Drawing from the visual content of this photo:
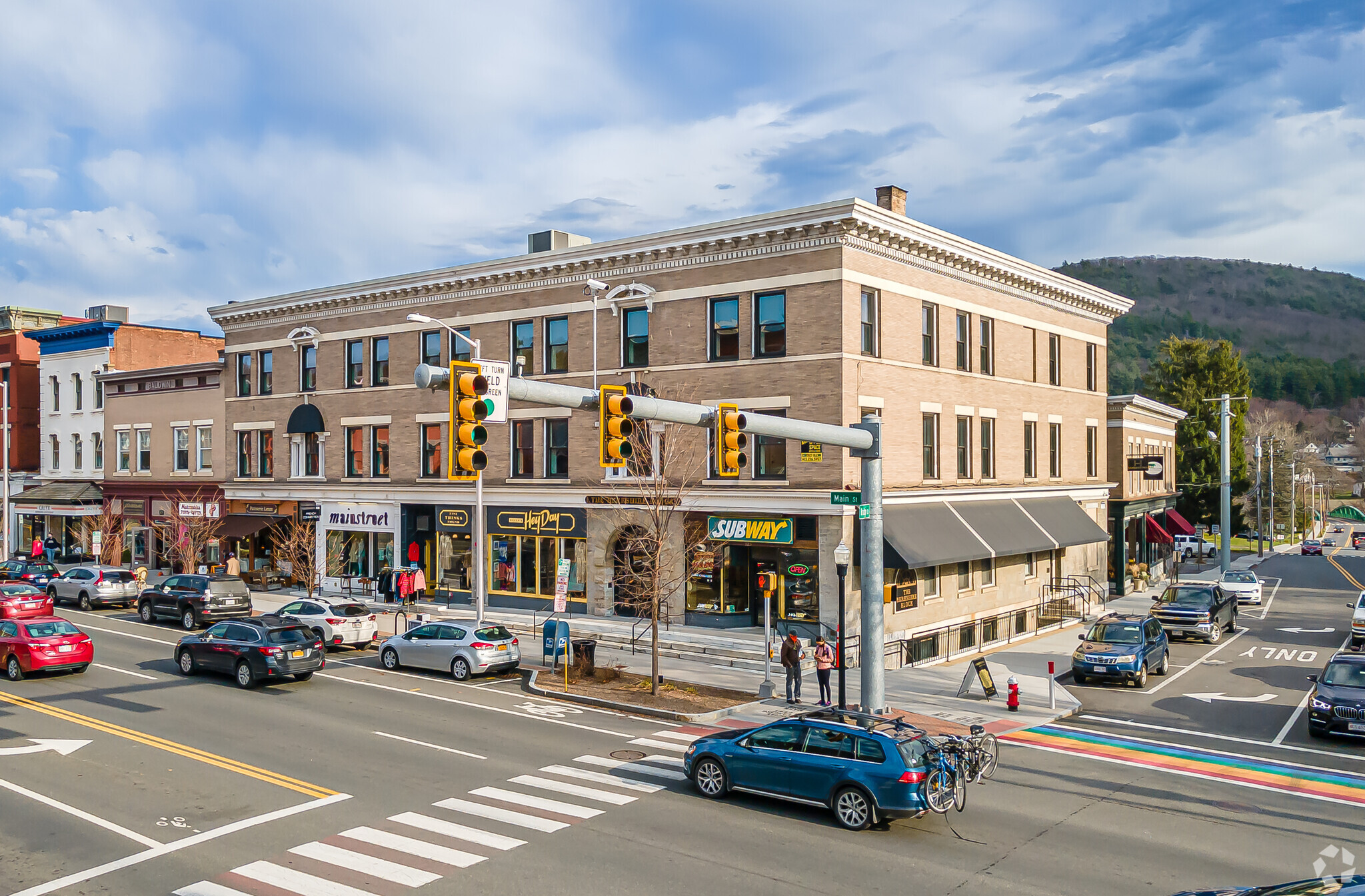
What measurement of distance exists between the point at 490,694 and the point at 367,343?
22400mm

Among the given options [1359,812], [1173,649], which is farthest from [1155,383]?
[1359,812]

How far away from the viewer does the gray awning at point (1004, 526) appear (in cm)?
3250

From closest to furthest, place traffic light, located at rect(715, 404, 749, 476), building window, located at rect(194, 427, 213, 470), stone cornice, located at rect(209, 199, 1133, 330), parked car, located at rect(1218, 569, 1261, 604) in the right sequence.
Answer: traffic light, located at rect(715, 404, 749, 476) → stone cornice, located at rect(209, 199, 1133, 330) → parked car, located at rect(1218, 569, 1261, 604) → building window, located at rect(194, 427, 213, 470)

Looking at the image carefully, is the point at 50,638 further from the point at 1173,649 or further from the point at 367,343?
the point at 1173,649

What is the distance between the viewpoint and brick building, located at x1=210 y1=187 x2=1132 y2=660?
2941 centimetres

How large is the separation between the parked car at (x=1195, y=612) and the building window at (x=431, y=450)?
27824mm

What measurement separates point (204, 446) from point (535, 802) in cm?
4174

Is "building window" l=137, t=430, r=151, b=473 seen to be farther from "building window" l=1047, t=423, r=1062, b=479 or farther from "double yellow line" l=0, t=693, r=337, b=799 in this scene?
"building window" l=1047, t=423, r=1062, b=479

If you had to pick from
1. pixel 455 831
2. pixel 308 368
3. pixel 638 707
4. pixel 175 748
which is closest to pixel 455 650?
pixel 638 707

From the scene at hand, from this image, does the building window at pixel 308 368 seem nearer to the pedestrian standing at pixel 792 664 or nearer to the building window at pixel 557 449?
the building window at pixel 557 449

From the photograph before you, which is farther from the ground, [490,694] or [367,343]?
[367,343]

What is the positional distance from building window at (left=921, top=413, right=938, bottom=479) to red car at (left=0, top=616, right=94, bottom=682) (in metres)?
25.3

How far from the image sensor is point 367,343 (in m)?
41.5

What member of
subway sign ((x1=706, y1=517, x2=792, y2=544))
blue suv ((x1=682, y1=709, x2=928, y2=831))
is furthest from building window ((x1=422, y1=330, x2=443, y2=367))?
blue suv ((x1=682, y1=709, x2=928, y2=831))
